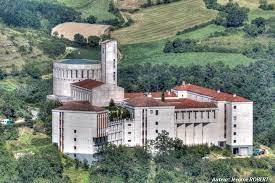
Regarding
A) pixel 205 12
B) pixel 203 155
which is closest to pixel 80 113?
pixel 203 155

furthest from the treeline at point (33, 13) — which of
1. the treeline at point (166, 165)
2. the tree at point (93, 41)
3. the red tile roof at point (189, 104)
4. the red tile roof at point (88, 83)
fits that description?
the treeline at point (166, 165)

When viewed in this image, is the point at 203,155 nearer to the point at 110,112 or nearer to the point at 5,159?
the point at 110,112

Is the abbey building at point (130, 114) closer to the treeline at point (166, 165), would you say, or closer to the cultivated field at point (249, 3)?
the treeline at point (166, 165)

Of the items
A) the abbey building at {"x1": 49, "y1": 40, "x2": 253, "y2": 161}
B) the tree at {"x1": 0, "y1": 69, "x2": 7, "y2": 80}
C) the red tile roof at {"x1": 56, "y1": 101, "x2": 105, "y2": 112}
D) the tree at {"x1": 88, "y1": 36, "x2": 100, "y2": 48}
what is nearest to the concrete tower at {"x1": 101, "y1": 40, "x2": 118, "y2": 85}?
the abbey building at {"x1": 49, "y1": 40, "x2": 253, "y2": 161}

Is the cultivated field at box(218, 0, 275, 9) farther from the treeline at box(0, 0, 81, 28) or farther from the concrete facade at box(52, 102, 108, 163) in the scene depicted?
the concrete facade at box(52, 102, 108, 163)

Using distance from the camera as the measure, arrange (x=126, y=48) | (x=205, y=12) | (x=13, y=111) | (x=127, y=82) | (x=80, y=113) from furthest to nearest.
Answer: (x=205, y=12) < (x=126, y=48) < (x=127, y=82) < (x=13, y=111) < (x=80, y=113)

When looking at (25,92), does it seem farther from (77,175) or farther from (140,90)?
(77,175)
